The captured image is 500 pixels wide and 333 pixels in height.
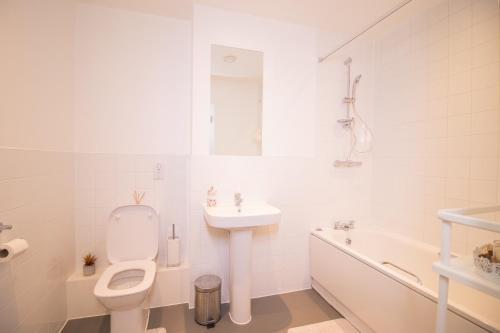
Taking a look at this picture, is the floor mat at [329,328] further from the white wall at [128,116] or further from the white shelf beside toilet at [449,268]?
the white wall at [128,116]

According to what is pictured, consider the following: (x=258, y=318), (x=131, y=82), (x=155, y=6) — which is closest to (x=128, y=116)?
(x=131, y=82)

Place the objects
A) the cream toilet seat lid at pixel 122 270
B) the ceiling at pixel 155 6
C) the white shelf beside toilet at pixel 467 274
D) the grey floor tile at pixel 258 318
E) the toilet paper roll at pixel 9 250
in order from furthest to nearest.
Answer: the ceiling at pixel 155 6 < the grey floor tile at pixel 258 318 < the cream toilet seat lid at pixel 122 270 < the toilet paper roll at pixel 9 250 < the white shelf beside toilet at pixel 467 274

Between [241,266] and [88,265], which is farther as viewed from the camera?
[88,265]

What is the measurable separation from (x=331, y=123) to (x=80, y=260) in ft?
8.33

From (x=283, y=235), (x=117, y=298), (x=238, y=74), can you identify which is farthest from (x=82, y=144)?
(x=283, y=235)

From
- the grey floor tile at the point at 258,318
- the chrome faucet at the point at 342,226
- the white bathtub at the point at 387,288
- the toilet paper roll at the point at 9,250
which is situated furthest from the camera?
the chrome faucet at the point at 342,226

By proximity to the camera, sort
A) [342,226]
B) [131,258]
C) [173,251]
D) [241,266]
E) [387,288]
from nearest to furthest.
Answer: [387,288] < [241,266] < [131,258] < [173,251] < [342,226]

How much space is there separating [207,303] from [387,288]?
1220 mm

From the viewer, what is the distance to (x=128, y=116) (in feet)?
6.37

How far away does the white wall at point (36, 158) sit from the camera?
3.74ft

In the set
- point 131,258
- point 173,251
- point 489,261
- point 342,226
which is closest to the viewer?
point 489,261

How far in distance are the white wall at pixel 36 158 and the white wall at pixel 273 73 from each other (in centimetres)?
95

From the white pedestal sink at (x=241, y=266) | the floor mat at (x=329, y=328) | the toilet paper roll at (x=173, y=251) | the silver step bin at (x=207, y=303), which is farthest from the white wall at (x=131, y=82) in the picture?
the floor mat at (x=329, y=328)

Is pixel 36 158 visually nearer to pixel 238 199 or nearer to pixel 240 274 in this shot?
pixel 238 199
